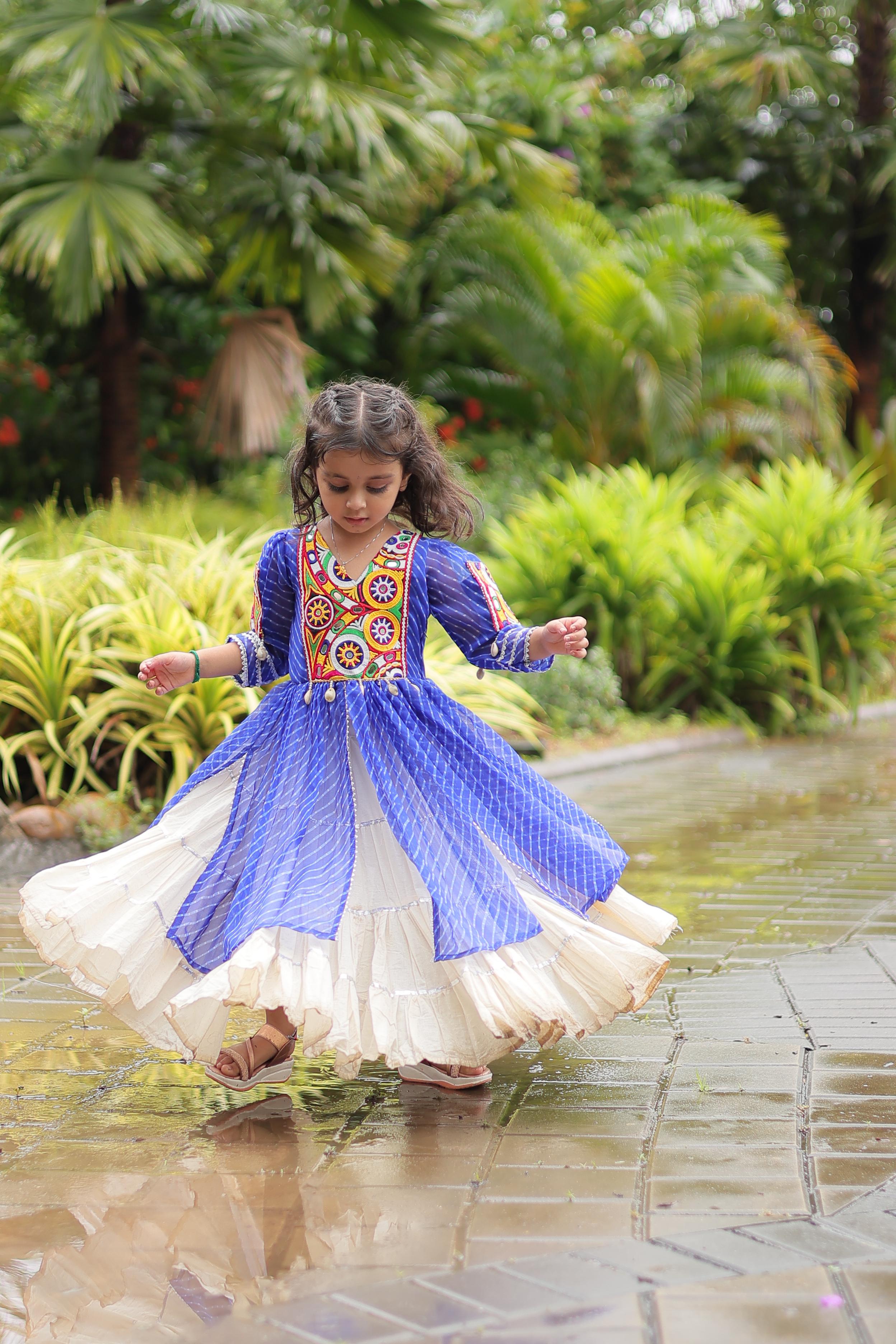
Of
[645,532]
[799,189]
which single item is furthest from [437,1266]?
[799,189]

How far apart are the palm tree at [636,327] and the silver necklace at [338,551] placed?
9.95m

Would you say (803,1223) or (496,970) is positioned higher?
(496,970)

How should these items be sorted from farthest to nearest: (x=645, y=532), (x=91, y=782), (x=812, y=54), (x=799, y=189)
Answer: (x=799, y=189) → (x=812, y=54) → (x=645, y=532) → (x=91, y=782)

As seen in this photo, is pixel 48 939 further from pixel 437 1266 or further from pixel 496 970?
pixel 437 1266

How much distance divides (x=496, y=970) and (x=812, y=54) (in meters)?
16.2

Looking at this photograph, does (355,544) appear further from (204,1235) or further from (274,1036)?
(204,1235)

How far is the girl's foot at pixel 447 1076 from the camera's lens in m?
A: 3.13

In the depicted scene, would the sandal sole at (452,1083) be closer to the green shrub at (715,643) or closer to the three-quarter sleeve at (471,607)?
the three-quarter sleeve at (471,607)

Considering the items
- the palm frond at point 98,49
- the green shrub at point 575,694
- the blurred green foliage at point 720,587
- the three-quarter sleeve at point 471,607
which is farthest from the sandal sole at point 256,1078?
the palm frond at point 98,49

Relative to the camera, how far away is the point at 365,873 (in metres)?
2.96

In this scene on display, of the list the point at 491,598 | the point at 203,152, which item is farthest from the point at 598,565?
the point at 491,598

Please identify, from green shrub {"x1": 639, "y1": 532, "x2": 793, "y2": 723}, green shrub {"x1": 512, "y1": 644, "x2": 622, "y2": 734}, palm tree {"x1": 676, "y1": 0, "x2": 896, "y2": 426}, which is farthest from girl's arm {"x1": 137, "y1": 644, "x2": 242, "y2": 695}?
palm tree {"x1": 676, "y1": 0, "x2": 896, "y2": 426}

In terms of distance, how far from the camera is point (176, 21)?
9586 mm

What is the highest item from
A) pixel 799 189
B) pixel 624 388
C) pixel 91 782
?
pixel 799 189
